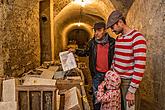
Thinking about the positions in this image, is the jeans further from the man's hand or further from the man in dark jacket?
the man's hand

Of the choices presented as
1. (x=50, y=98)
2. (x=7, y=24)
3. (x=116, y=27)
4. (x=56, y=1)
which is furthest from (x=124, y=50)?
(x=56, y=1)

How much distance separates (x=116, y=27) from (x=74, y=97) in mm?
770

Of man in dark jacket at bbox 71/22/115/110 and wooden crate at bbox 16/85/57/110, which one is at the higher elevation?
man in dark jacket at bbox 71/22/115/110

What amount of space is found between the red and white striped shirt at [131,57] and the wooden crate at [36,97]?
0.66 meters

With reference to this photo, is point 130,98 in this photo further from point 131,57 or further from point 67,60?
point 67,60

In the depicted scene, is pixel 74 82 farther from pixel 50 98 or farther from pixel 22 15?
pixel 22 15

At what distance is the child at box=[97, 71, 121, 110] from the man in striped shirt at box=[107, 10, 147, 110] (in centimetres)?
8

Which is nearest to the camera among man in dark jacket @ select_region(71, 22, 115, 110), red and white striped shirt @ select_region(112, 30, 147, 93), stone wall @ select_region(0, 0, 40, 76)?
red and white striped shirt @ select_region(112, 30, 147, 93)

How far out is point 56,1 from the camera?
24.7 feet

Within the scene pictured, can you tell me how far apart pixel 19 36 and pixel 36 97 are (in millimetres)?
1961

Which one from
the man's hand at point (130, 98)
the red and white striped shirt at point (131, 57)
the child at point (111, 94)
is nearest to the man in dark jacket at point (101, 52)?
the red and white striped shirt at point (131, 57)

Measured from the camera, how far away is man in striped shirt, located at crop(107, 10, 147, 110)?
2471 millimetres

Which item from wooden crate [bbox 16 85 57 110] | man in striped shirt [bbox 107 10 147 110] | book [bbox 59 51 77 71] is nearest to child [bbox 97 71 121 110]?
man in striped shirt [bbox 107 10 147 110]

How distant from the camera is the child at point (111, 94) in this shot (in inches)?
103
